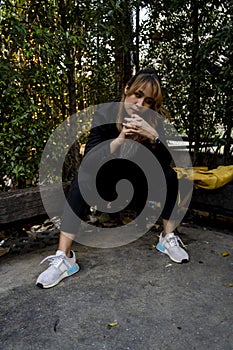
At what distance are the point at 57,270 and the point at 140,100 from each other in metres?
1.18

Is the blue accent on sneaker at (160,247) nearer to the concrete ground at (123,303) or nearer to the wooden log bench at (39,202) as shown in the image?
the concrete ground at (123,303)

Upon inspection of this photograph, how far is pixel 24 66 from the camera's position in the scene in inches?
96.1

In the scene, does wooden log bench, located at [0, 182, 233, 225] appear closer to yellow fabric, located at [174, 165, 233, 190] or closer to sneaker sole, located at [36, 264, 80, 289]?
yellow fabric, located at [174, 165, 233, 190]

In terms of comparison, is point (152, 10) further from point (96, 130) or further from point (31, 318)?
point (31, 318)

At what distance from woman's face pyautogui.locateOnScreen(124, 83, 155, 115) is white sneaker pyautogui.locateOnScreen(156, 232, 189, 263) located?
87cm

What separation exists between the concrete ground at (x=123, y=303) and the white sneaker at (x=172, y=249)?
4 centimetres

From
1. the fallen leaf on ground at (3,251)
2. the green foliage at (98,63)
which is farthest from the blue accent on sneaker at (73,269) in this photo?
the green foliage at (98,63)

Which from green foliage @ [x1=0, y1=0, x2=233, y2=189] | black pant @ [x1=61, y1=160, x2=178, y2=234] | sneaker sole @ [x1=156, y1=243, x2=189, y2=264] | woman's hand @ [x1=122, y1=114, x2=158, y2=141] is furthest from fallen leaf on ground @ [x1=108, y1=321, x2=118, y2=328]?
A: green foliage @ [x1=0, y1=0, x2=233, y2=189]

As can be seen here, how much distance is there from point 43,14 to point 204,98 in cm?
155

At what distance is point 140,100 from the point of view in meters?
2.16

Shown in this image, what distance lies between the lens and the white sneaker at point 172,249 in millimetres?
2125

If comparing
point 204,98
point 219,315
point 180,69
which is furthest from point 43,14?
point 219,315

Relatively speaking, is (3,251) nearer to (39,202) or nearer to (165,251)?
(39,202)

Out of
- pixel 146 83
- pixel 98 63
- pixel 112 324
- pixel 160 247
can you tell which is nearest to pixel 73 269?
pixel 112 324
